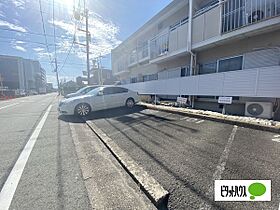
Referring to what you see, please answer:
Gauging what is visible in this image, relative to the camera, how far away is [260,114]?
6430 mm

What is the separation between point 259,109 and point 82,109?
8238 mm

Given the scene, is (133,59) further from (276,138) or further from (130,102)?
(276,138)

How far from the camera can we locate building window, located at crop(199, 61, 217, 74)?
31.0 feet

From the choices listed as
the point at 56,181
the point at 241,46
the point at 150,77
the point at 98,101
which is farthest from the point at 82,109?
the point at 150,77

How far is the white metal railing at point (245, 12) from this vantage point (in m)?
6.16

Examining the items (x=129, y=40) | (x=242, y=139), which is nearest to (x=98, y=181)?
(x=242, y=139)

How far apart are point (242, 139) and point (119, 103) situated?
700 centimetres

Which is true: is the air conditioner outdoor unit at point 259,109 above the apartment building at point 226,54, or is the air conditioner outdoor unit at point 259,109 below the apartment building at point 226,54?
below

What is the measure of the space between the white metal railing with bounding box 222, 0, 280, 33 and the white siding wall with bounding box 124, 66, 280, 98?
2.24 m

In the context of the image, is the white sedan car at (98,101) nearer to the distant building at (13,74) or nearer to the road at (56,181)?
the road at (56,181)

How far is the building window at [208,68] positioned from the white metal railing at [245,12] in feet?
7.20

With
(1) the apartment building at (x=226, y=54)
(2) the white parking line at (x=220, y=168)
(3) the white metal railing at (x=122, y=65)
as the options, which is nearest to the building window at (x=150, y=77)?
(1) the apartment building at (x=226, y=54)

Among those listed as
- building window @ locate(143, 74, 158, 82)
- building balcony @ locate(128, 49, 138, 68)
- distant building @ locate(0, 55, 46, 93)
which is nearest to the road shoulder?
building window @ locate(143, 74, 158, 82)

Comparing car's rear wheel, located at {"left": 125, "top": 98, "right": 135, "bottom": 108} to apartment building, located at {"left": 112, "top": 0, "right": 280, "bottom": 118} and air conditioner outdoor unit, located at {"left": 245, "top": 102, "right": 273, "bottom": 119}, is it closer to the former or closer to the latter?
apartment building, located at {"left": 112, "top": 0, "right": 280, "bottom": 118}
